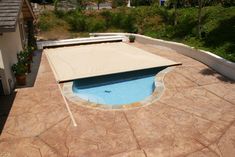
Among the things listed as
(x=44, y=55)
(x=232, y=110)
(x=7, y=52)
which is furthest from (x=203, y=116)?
(x=44, y=55)

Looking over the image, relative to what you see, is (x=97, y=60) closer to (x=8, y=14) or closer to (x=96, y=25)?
(x=8, y=14)

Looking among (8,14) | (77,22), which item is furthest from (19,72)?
(77,22)

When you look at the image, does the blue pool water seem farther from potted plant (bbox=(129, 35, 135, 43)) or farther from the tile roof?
potted plant (bbox=(129, 35, 135, 43))

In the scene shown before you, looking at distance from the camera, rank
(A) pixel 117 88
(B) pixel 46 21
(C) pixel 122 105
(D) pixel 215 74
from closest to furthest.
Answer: (C) pixel 122 105 < (A) pixel 117 88 < (D) pixel 215 74 < (B) pixel 46 21

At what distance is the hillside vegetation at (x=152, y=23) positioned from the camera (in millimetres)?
19906

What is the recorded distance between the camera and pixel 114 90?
48.0 feet

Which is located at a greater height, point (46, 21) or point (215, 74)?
point (46, 21)

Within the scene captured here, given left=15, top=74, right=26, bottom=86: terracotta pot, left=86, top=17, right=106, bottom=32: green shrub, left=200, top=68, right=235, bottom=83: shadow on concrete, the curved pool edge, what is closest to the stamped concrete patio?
the curved pool edge

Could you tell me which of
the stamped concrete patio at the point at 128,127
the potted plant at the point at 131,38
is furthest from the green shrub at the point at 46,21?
Answer: the stamped concrete patio at the point at 128,127

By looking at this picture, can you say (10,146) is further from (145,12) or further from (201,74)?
(145,12)

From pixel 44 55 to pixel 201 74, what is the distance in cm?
1281

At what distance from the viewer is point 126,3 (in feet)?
146

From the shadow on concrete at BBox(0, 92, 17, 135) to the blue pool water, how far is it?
333 cm

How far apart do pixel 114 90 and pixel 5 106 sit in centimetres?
600
